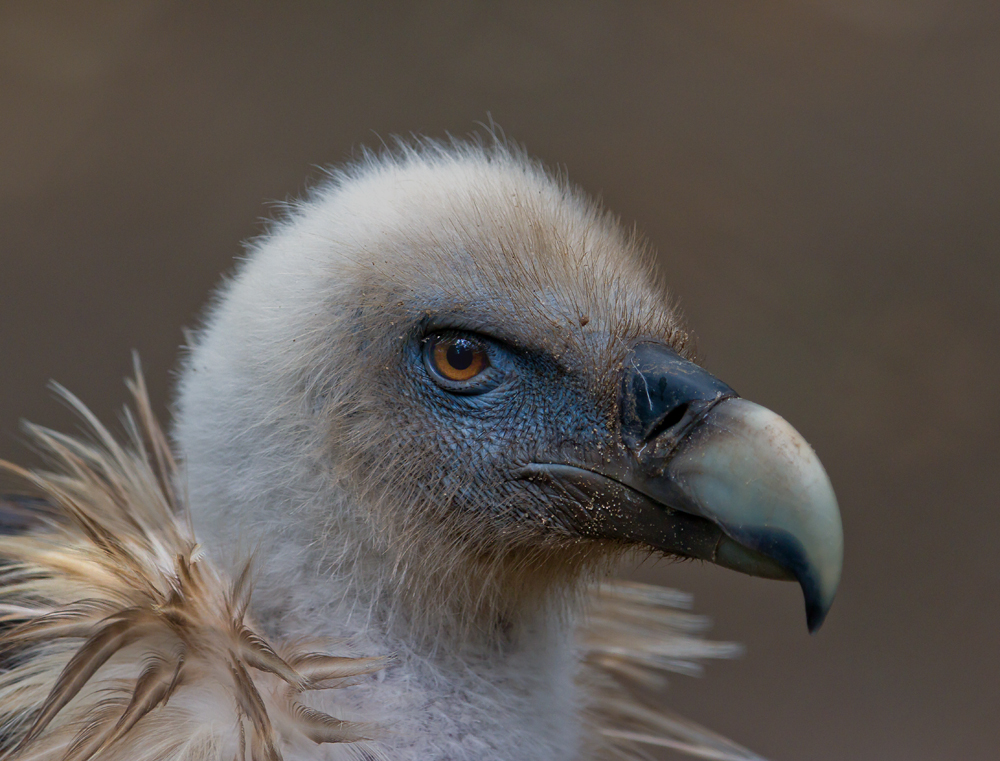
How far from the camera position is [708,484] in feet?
3.11

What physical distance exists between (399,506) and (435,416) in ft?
0.37

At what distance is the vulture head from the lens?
1.08 meters

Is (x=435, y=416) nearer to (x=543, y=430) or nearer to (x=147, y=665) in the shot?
(x=543, y=430)

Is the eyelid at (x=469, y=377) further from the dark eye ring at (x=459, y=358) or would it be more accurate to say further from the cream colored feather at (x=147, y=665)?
the cream colored feather at (x=147, y=665)

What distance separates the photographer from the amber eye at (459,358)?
111 centimetres

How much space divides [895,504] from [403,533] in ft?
6.97

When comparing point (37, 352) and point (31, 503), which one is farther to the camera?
point (37, 352)

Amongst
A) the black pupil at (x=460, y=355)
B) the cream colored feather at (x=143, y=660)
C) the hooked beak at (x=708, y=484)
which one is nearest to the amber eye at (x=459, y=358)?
the black pupil at (x=460, y=355)

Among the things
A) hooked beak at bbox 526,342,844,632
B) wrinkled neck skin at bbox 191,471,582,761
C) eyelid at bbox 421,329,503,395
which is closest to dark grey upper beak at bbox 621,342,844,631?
hooked beak at bbox 526,342,844,632

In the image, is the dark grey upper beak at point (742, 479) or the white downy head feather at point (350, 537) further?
the white downy head feather at point (350, 537)

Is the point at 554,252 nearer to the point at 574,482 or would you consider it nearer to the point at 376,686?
the point at 574,482

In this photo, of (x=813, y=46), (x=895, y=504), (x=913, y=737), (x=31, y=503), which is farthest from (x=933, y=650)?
(x=31, y=503)

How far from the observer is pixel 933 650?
9.04 feet

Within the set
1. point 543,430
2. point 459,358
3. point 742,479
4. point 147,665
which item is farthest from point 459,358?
point 147,665
